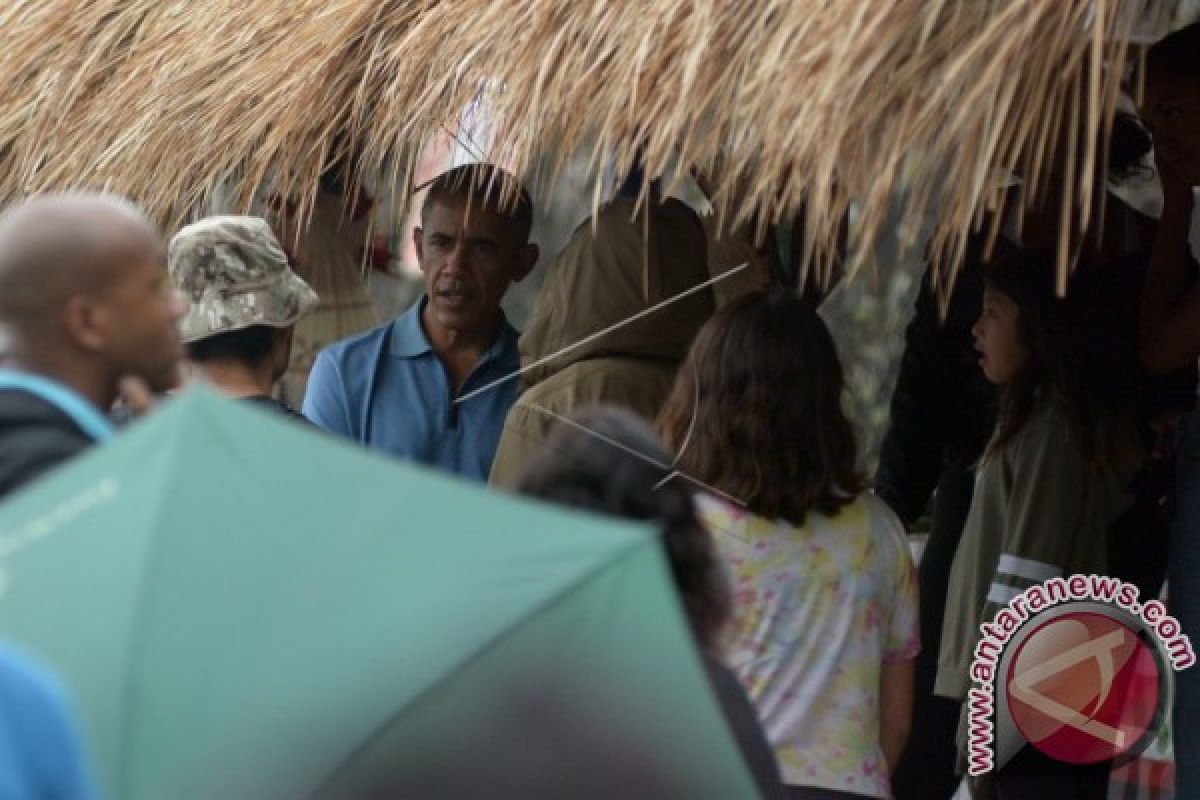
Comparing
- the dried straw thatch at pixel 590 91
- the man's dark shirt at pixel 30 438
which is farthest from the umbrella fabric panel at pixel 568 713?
the dried straw thatch at pixel 590 91

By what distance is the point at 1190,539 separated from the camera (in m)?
4.55

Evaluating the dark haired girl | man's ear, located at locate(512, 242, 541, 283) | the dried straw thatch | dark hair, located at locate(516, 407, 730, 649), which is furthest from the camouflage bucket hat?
the dark haired girl

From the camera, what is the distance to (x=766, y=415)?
4.03 metres

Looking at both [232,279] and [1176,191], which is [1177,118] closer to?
[1176,191]

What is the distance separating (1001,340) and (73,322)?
2565 mm

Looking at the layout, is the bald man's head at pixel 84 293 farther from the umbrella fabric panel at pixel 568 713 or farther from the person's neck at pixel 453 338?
the person's neck at pixel 453 338

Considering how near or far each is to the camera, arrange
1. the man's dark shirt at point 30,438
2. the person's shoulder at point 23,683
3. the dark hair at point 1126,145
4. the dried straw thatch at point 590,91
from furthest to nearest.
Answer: the dark hair at point 1126,145 < the dried straw thatch at point 590,91 < the man's dark shirt at point 30,438 < the person's shoulder at point 23,683

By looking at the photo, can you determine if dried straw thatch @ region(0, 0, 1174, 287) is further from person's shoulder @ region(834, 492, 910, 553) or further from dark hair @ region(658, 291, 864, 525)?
person's shoulder @ region(834, 492, 910, 553)

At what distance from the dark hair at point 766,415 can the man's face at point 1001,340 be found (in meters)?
0.92

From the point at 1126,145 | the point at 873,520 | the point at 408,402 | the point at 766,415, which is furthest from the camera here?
the point at 408,402

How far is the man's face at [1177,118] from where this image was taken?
15.2 feet

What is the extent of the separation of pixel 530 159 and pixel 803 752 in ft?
4.07

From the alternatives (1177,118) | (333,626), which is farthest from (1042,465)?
(333,626)

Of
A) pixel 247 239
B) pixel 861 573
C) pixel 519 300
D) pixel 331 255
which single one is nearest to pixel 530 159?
pixel 247 239
